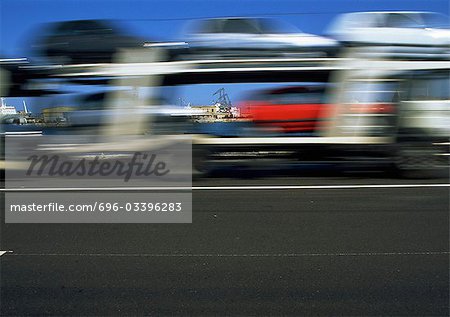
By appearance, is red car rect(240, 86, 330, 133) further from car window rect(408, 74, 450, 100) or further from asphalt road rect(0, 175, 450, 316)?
asphalt road rect(0, 175, 450, 316)

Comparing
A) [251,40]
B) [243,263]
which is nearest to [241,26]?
[251,40]

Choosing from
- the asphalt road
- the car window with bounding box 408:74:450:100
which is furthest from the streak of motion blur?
the asphalt road

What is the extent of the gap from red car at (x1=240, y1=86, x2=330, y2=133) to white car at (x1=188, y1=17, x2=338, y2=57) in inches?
31.5

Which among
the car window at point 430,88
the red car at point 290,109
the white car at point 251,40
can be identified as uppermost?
the white car at point 251,40

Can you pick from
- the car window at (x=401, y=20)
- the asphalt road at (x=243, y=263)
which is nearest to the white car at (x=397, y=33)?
the car window at (x=401, y=20)

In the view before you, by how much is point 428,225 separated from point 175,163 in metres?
5.22

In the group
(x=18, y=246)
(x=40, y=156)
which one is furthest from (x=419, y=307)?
(x=40, y=156)

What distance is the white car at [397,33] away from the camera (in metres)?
9.57

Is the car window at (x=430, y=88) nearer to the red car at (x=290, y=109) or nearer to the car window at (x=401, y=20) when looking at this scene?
the car window at (x=401, y=20)

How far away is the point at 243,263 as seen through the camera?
182 inches

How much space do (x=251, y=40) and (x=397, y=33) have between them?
110 inches

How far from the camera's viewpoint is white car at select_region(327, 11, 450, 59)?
9.57 meters

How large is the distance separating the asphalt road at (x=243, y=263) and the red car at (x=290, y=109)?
2.85 meters

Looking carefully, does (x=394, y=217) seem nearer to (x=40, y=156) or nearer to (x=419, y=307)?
(x=419, y=307)
